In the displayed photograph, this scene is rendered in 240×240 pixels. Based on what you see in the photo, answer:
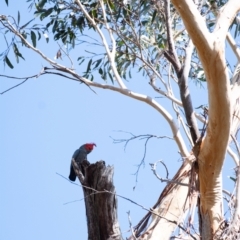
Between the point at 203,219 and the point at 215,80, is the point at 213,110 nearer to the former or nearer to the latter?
the point at 215,80

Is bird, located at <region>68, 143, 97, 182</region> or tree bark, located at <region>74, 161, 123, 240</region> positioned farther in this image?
bird, located at <region>68, 143, 97, 182</region>

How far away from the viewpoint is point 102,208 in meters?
2.14

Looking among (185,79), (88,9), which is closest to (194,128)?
(185,79)

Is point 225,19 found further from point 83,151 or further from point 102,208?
point 83,151

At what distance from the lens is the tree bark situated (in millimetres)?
2121

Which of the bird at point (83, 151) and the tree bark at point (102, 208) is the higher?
the bird at point (83, 151)

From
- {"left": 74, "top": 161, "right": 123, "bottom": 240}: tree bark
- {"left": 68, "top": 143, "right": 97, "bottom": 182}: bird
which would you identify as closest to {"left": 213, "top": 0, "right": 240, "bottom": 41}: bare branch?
{"left": 74, "top": 161, "right": 123, "bottom": 240}: tree bark

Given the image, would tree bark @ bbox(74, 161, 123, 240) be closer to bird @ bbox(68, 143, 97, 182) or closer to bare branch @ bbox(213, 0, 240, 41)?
bare branch @ bbox(213, 0, 240, 41)

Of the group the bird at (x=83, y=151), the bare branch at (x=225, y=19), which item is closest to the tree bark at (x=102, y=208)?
the bare branch at (x=225, y=19)

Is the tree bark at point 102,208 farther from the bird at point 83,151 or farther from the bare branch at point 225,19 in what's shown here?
the bird at point 83,151

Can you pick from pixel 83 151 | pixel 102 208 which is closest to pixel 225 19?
pixel 102 208

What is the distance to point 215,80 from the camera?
6.87 ft

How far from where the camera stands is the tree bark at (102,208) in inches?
83.5

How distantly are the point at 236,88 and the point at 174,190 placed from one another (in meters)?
0.63
